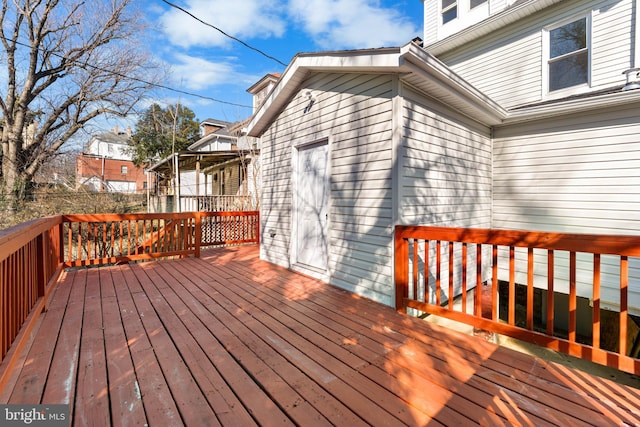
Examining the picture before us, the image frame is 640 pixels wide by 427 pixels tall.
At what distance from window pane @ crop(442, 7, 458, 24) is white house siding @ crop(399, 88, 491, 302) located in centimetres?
388

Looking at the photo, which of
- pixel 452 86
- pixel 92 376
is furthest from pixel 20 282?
pixel 452 86

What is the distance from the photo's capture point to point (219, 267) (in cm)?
486

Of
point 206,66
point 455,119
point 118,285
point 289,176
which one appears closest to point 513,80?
point 455,119

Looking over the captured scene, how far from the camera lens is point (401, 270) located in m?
3.09

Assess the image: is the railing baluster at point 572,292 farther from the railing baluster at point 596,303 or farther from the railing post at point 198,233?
the railing post at point 198,233

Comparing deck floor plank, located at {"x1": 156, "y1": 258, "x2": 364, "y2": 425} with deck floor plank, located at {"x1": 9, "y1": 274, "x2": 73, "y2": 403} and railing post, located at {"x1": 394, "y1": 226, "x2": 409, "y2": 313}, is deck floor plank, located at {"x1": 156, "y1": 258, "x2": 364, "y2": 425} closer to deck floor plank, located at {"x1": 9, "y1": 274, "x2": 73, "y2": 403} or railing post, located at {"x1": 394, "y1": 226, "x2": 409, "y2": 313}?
deck floor plank, located at {"x1": 9, "y1": 274, "x2": 73, "y2": 403}

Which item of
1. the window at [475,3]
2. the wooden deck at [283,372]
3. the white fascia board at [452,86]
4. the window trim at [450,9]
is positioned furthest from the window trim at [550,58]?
the wooden deck at [283,372]

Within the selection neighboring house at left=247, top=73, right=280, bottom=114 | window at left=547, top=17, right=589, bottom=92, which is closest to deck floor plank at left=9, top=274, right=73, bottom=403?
window at left=547, top=17, right=589, bottom=92

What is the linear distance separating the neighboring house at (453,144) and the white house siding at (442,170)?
3cm

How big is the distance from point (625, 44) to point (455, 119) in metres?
3.37

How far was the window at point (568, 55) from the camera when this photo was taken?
5164mm

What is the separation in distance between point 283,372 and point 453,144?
3711mm

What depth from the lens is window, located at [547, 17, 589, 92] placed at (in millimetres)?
5164

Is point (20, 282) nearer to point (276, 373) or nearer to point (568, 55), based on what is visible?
point (276, 373)
